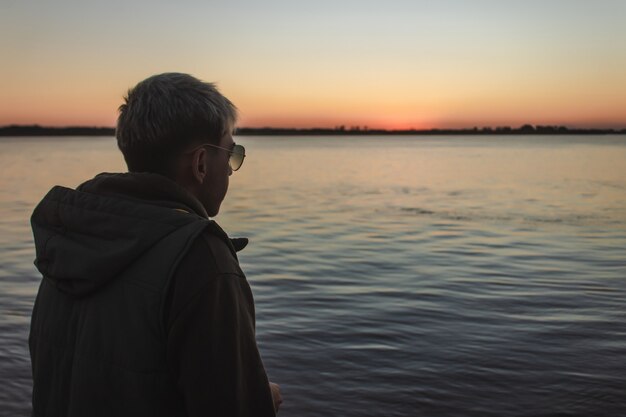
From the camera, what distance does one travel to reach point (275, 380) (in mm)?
7246

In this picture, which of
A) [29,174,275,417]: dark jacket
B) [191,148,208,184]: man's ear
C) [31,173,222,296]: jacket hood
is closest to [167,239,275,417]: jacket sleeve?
[29,174,275,417]: dark jacket

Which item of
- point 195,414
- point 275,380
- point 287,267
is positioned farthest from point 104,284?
point 287,267

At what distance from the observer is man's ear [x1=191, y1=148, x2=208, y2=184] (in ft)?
6.81

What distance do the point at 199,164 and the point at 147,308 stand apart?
1.58 feet

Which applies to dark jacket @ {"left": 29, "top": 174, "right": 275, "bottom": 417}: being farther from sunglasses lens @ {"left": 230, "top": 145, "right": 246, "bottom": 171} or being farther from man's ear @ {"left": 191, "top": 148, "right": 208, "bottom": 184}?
sunglasses lens @ {"left": 230, "top": 145, "right": 246, "bottom": 171}

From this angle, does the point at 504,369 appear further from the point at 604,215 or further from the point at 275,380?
the point at 604,215

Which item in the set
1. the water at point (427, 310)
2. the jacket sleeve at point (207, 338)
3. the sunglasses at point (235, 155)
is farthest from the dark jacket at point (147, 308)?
the water at point (427, 310)

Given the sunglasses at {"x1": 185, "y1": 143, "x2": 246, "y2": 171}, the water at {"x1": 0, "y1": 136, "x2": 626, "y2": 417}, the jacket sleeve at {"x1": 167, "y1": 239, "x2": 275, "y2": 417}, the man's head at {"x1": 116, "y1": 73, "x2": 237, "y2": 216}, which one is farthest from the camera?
the water at {"x1": 0, "y1": 136, "x2": 626, "y2": 417}

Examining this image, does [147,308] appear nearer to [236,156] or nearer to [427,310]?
[236,156]

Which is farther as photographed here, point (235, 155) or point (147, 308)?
point (235, 155)

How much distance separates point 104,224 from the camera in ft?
6.23

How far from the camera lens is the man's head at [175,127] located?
2014 millimetres

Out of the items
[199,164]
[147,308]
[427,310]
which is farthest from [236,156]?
[427,310]

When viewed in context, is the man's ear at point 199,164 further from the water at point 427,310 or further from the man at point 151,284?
Result: the water at point 427,310
